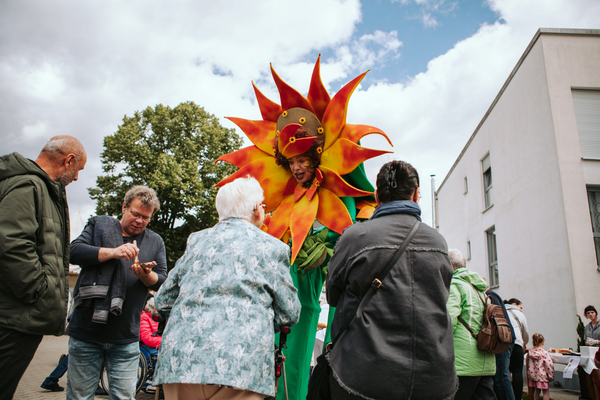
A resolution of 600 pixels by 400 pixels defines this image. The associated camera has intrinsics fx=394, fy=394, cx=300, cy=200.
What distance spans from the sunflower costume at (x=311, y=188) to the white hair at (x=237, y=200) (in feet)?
3.28

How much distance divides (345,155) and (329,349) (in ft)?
5.29

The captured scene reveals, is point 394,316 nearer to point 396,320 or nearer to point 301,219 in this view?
point 396,320

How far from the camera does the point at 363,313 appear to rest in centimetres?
170

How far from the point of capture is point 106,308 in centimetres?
244

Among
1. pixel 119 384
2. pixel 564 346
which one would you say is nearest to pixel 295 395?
pixel 119 384

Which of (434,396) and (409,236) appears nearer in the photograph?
(434,396)

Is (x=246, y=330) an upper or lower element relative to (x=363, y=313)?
lower

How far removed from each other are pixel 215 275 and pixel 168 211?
15.3m

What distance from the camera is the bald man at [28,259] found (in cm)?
190

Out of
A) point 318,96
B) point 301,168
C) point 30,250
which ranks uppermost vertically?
point 318,96

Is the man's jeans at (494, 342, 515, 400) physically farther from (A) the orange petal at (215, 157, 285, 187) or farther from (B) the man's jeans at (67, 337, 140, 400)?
(B) the man's jeans at (67, 337, 140, 400)

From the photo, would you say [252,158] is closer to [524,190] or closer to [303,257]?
[303,257]

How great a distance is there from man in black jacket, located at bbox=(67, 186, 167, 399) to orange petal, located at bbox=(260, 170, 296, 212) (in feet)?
3.67

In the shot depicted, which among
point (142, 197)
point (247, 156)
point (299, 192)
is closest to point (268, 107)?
point (247, 156)
